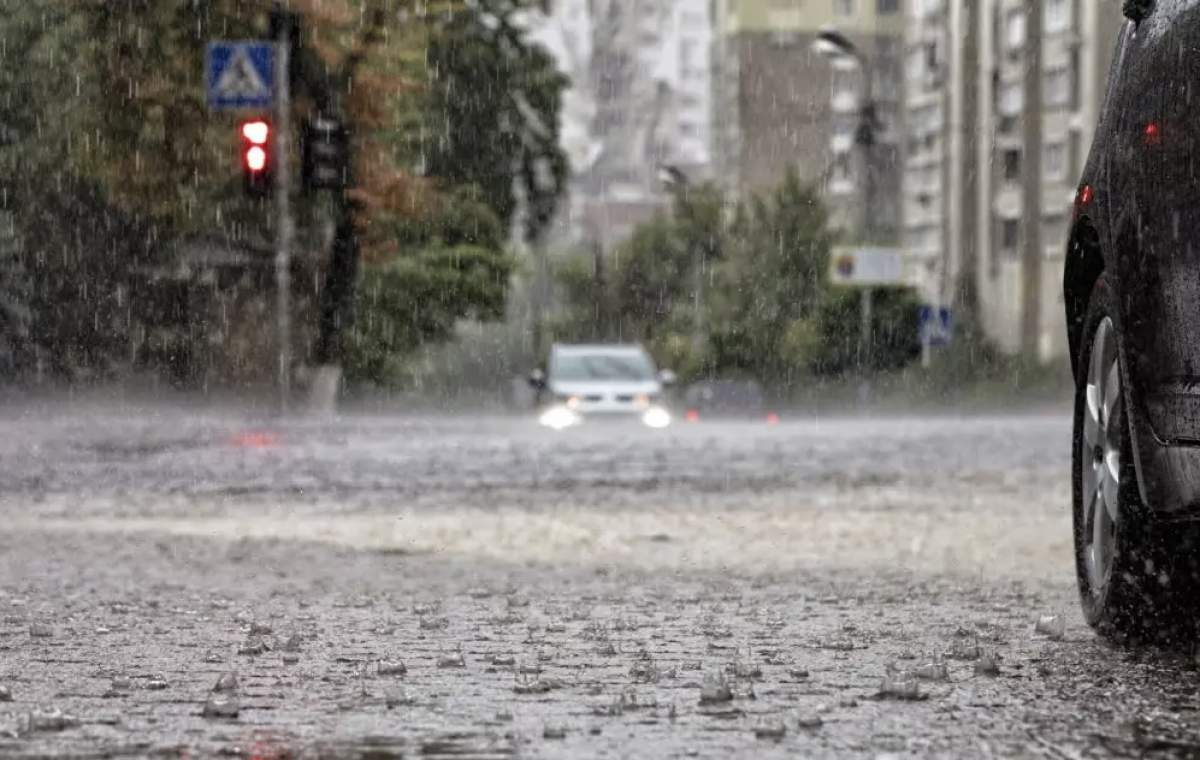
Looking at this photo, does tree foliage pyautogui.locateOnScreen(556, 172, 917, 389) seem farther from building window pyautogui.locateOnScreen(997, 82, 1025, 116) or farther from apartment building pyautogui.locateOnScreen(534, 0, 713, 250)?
apartment building pyautogui.locateOnScreen(534, 0, 713, 250)

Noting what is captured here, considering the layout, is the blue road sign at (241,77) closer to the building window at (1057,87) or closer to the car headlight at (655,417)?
the car headlight at (655,417)

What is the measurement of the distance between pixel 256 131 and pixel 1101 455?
17.5 meters

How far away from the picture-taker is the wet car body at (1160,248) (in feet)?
19.4

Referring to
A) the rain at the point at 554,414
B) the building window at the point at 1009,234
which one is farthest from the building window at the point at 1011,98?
the building window at the point at 1009,234

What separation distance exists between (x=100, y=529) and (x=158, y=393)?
84.2 ft

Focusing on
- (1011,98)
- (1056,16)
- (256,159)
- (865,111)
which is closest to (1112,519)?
(256,159)

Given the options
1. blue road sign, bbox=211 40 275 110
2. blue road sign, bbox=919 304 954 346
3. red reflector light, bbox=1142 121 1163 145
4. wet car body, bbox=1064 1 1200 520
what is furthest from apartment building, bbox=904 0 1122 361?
red reflector light, bbox=1142 121 1163 145

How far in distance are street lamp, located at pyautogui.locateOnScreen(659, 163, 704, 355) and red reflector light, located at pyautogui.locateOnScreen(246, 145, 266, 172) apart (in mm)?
42711

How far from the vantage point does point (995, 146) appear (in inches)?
2576

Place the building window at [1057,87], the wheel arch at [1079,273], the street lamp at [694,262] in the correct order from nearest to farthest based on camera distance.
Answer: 1. the wheel arch at [1079,273]
2. the building window at [1057,87]
3. the street lamp at [694,262]

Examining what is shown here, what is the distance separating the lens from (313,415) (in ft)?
96.2

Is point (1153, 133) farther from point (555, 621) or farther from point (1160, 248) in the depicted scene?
point (555, 621)

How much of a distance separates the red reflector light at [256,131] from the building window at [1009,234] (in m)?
41.4

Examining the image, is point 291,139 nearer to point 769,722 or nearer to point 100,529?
point 100,529
